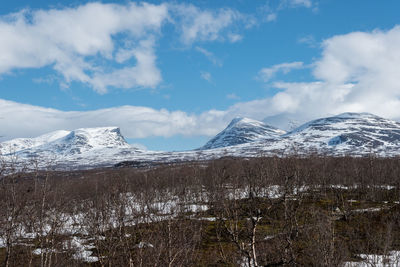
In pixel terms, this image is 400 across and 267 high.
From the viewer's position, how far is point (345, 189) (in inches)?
4377

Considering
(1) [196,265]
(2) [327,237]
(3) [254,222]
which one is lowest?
(1) [196,265]

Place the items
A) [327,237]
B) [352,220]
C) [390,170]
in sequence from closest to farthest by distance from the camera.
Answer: [327,237]
[352,220]
[390,170]

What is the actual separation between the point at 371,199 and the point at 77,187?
111148 millimetres

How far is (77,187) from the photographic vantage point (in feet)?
455

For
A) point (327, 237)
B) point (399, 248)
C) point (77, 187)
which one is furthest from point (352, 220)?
point (77, 187)

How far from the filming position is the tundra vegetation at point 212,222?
26078 millimetres

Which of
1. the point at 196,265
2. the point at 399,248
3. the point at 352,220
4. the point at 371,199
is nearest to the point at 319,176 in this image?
the point at 371,199

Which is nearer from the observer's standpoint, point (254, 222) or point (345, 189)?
point (254, 222)

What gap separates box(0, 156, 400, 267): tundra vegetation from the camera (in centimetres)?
2608

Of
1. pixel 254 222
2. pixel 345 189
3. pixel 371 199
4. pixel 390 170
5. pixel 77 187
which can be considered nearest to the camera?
pixel 254 222

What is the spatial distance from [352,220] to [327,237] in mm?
47235

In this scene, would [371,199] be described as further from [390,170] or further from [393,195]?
[390,170]

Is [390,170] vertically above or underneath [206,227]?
above

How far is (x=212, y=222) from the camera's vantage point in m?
77.9
